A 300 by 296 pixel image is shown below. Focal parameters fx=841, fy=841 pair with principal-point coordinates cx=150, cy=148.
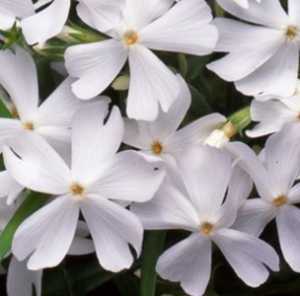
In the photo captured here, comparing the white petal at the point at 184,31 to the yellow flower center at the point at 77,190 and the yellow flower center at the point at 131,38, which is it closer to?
the yellow flower center at the point at 131,38

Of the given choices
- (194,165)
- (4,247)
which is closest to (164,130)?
(194,165)

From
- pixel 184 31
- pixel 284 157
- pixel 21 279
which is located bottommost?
pixel 21 279

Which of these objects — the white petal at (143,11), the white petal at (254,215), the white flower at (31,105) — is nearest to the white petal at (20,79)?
the white flower at (31,105)

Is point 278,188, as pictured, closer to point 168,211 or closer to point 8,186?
point 168,211

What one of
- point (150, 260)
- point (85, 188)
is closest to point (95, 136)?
point (85, 188)

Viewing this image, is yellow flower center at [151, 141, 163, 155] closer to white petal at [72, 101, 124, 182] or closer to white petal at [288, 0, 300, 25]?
white petal at [72, 101, 124, 182]

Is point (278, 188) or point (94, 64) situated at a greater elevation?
point (94, 64)

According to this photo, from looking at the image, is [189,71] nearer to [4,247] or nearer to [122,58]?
[122,58]
